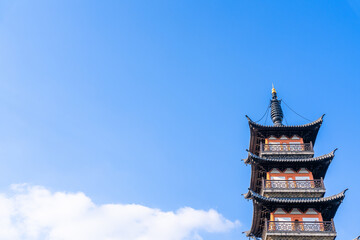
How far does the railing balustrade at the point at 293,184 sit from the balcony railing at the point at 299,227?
3.55m

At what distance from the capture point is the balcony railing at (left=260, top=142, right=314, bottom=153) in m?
35.7

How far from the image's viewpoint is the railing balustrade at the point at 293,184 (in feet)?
108

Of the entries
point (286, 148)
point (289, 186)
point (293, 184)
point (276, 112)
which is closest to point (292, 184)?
point (293, 184)

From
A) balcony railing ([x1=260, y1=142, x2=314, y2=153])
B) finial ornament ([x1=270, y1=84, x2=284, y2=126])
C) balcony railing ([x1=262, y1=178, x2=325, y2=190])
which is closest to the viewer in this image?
balcony railing ([x1=262, y1=178, x2=325, y2=190])

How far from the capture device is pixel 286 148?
3628 cm

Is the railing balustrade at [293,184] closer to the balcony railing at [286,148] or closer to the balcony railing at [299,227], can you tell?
the balcony railing at [286,148]

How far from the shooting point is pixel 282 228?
29.8 meters

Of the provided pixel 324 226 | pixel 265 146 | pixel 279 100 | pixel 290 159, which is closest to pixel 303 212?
pixel 324 226

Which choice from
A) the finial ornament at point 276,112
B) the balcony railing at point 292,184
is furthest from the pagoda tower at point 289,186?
the finial ornament at point 276,112

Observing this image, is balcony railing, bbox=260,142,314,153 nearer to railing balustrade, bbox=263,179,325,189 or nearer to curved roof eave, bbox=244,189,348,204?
railing balustrade, bbox=263,179,325,189

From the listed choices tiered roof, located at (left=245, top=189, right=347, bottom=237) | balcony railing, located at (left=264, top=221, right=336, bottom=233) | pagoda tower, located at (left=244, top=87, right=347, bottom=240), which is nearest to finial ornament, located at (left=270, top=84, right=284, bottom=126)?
A: pagoda tower, located at (left=244, top=87, right=347, bottom=240)

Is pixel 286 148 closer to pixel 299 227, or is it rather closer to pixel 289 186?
pixel 289 186

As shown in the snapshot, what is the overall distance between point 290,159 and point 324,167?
3.47 metres

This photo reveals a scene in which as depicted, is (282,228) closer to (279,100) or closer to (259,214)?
(259,214)
